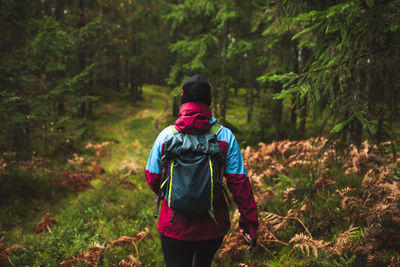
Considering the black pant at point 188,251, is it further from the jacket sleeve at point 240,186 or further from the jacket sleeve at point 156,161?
the jacket sleeve at point 156,161

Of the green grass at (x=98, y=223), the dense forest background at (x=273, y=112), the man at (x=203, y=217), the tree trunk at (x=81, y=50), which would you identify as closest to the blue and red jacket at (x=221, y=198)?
the man at (x=203, y=217)

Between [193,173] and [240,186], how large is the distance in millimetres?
580

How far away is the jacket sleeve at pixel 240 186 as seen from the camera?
2.36 meters

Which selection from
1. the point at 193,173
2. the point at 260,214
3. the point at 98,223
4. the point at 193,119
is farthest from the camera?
the point at 98,223

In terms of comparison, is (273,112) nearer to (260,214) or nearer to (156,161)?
(260,214)

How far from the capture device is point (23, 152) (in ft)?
33.8

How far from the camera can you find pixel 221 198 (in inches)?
95.7

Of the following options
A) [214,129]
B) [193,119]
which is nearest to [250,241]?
[214,129]

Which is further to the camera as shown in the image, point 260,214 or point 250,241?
point 260,214

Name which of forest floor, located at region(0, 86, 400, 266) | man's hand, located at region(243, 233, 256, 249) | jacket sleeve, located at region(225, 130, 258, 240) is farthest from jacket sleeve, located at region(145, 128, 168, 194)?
forest floor, located at region(0, 86, 400, 266)

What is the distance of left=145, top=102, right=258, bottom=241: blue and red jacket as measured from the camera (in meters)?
2.24

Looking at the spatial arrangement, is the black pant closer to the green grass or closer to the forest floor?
the forest floor

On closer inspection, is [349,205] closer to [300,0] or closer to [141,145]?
[300,0]

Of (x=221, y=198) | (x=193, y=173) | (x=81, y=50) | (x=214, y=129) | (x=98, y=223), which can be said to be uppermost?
(x=81, y=50)
